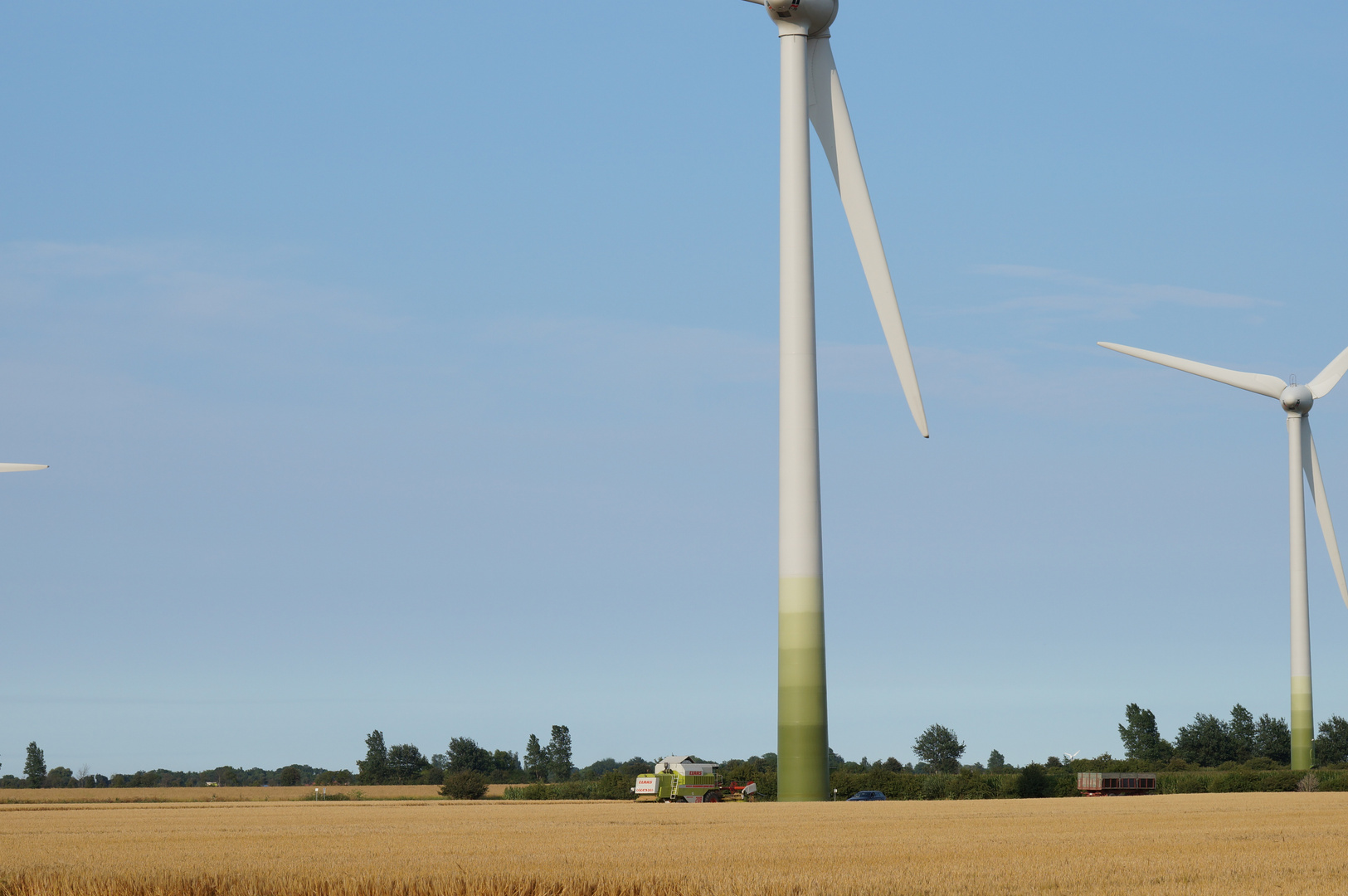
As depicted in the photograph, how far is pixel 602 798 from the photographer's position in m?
89.5

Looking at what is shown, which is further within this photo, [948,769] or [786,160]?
[948,769]

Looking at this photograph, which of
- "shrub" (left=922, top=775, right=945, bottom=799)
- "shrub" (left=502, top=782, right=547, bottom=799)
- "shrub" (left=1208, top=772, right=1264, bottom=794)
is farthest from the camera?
"shrub" (left=502, top=782, right=547, bottom=799)

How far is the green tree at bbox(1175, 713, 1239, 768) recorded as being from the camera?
509ft

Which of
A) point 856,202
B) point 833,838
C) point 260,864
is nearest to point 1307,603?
point 856,202

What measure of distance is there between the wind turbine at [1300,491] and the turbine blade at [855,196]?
147 ft

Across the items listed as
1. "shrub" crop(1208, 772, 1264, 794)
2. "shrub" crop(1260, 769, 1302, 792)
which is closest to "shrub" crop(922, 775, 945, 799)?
"shrub" crop(1208, 772, 1264, 794)

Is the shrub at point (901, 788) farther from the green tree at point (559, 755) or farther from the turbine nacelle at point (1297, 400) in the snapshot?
the green tree at point (559, 755)

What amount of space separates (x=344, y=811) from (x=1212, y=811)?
35626 mm

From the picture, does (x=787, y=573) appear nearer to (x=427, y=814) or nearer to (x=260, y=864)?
(x=427, y=814)

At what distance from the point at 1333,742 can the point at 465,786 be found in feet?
378

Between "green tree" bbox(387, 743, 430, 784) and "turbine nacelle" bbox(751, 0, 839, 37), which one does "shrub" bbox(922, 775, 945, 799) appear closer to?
"turbine nacelle" bbox(751, 0, 839, 37)

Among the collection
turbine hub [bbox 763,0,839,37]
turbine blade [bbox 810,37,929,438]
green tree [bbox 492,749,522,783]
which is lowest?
green tree [bbox 492,749,522,783]

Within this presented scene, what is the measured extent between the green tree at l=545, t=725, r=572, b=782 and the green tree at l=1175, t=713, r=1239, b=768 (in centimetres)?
7032

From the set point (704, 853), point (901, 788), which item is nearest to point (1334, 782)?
point (901, 788)
